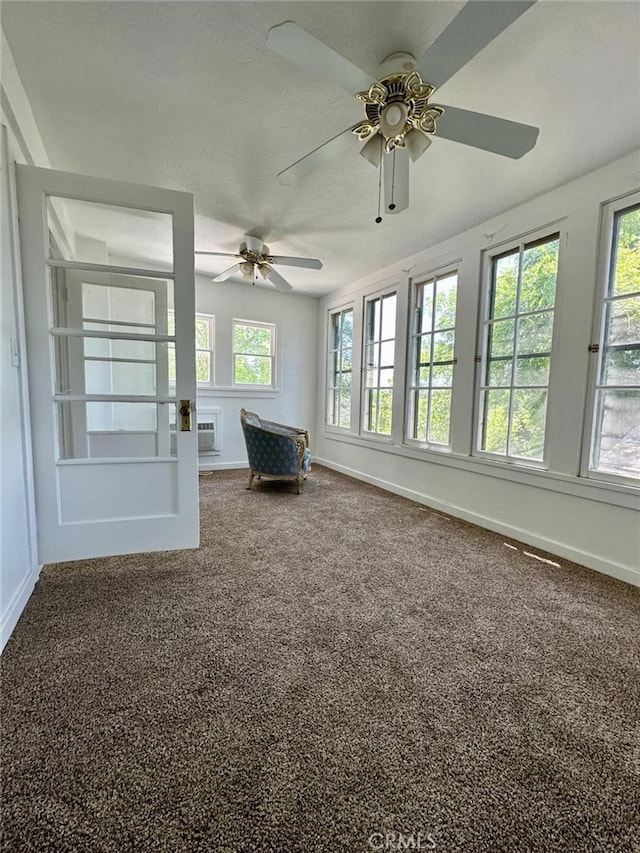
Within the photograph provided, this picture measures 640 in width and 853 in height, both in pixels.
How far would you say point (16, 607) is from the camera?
1.66m

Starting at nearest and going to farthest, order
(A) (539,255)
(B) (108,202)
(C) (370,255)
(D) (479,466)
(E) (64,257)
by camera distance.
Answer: (B) (108,202), (E) (64,257), (A) (539,255), (D) (479,466), (C) (370,255)

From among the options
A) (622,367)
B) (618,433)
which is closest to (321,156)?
(622,367)

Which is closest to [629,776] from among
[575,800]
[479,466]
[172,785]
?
[575,800]

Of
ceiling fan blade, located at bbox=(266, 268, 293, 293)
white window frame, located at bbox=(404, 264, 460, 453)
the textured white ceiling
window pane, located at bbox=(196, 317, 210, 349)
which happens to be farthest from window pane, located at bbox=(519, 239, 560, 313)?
window pane, located at bbox=(196, 317, 210, 349)

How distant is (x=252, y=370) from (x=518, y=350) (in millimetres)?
3556

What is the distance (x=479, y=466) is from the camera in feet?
10.2

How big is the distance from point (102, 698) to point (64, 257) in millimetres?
2707

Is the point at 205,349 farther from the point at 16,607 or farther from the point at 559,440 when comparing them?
the point at 559,440

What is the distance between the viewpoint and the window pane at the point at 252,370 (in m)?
5.17

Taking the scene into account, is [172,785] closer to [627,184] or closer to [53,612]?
[53,612]

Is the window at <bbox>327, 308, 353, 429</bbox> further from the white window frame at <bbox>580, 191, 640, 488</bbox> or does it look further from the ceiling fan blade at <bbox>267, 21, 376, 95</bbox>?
the ceiling fan blade at <bbox>267, 21, 376, 95</bbox>

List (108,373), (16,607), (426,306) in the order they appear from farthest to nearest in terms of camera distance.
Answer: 1. (426,306)
2. (108,373)
3. (16,607)

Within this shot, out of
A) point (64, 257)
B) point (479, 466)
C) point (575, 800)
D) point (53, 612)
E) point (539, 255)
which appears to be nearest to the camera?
point (575, 800)

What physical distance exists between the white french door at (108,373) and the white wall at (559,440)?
7.65 feet
